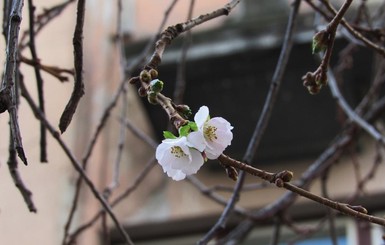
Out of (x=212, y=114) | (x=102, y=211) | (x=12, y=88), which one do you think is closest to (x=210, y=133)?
(x=12, y=88)

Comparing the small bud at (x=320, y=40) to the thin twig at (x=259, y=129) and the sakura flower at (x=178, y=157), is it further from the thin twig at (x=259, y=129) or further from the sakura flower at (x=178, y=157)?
the thin twig at (x=259, y=129)

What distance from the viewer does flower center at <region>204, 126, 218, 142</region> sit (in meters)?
0.69

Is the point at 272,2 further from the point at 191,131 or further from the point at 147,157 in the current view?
the point at 191,131

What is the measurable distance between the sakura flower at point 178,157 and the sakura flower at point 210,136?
11 mm

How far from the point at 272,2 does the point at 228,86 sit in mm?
393

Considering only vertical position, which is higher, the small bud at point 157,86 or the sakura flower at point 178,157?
the small bud at point 157,86

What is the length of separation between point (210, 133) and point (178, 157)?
0.14 ft

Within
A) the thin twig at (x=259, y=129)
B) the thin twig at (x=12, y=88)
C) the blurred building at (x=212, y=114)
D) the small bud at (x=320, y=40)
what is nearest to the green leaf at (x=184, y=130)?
the thin twig at (x=12, y=88)

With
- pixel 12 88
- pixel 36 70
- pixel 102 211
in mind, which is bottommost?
pixel 102 211

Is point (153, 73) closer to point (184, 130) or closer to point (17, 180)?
point (184, 130)

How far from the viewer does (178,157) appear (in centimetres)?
71

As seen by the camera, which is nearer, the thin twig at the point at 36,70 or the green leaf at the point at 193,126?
the green leaf at the point at 193,126

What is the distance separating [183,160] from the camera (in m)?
0.71

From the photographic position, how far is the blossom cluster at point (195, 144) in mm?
681
